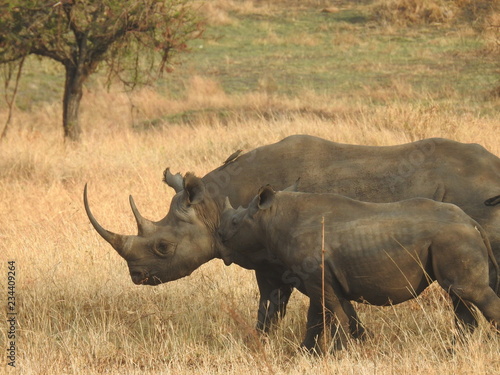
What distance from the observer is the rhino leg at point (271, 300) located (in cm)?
673

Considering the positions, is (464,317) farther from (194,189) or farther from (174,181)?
(174,181)

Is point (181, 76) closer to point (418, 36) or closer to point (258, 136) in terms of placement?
point (418, 36)

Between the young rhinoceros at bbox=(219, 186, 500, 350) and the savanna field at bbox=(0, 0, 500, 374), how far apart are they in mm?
347

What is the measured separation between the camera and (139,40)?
15562mm

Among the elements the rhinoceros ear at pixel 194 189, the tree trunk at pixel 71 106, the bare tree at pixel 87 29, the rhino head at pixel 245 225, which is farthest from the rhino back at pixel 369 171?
the tree trunk at pixel 71 106

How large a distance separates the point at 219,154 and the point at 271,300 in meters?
7.54

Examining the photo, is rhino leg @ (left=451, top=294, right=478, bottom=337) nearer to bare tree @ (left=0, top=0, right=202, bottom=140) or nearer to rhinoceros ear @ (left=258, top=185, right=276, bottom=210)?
rhinoceros ear @ (left=258, top=185, right=276, bottom=210)

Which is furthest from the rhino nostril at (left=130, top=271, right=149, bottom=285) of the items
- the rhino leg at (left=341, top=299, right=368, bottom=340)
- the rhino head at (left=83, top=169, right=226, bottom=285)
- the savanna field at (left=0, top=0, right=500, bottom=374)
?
the rhino leg at (left=341, top=299, right=368, bottom=340)

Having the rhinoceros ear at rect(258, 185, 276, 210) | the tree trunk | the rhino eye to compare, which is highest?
the rhinoceros ear at rect(258, 185, 276, 210)

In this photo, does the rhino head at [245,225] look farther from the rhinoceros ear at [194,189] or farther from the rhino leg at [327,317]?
the rhino leg at [327,317]

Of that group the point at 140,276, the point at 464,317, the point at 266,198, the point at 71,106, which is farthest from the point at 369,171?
the point at 71,106

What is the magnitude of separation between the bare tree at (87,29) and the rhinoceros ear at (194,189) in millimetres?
8287

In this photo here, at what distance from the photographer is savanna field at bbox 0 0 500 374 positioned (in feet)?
20.7

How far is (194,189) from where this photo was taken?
6.77m
